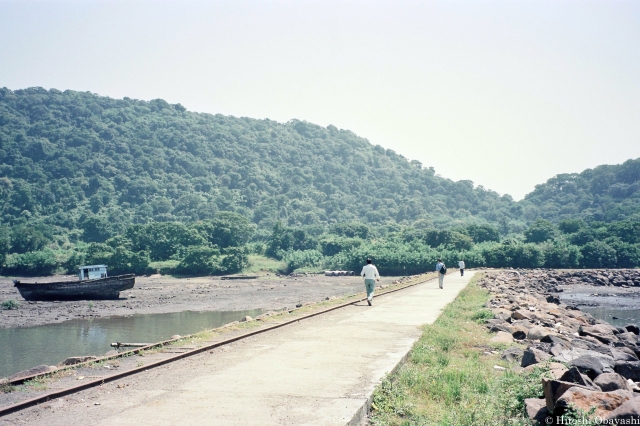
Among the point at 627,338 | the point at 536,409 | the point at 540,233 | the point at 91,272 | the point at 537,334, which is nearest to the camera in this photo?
the point at 536,409

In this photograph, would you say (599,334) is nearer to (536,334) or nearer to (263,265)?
(536,334)

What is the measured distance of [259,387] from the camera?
7.76 m

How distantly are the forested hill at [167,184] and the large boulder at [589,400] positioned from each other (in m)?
111

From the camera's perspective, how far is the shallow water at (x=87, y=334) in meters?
19.6

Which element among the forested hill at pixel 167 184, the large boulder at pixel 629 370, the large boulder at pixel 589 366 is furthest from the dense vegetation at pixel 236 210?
the large boulder at pixel 589 366

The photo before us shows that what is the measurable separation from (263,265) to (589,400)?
78551mm

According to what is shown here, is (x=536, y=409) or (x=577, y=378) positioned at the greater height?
(x=577, y=378)

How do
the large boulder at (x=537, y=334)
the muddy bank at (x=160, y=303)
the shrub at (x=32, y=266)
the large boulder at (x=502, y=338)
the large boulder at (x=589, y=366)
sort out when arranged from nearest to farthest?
the large boulder at (x=589, y=366) < the large boulder at (x=502, y=338) < the large boulder at (x=537, y=334) < the muddy bank at (x=160, y=303) < the shrub at (x=32, y=266)

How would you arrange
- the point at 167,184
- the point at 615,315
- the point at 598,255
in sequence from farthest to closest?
the point at 167,184, the point at 598,255, the point at 615,315

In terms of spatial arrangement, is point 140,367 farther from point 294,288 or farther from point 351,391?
point 294,288

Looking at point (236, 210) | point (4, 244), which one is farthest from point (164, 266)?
point (236, 210)

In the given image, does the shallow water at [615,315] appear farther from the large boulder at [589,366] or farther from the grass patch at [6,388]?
the grass patch at [6,388]

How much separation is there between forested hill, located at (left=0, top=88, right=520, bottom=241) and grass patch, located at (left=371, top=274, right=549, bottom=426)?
107 meters

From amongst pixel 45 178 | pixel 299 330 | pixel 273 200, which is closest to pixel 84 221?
pixel 45 178
